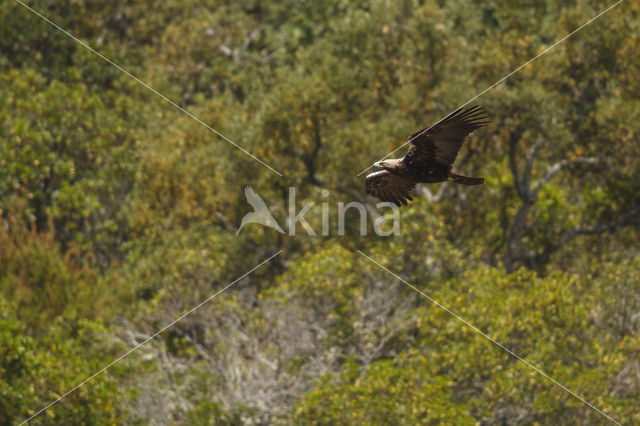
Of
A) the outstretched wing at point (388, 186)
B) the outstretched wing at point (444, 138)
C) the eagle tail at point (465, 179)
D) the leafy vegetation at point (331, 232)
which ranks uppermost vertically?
the outstretched wing at point (444, 138)

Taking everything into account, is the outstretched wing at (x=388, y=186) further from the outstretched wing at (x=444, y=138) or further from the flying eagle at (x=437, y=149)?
the outstretched wing at (x=444, y=138)

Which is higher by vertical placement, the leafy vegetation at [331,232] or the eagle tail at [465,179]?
the eagle tail at [465,179]

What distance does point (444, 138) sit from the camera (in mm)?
10297

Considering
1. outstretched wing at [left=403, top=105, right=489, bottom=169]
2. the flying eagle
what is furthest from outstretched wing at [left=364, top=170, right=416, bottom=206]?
outstretched wing at [left=403, top=105, right=489, bottom=169]

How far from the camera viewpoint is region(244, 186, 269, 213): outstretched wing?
20.4 metres

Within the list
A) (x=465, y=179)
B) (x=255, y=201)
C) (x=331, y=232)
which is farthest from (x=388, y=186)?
(x=255, y=201)

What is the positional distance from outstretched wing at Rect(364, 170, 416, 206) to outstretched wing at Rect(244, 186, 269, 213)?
29.1 ft

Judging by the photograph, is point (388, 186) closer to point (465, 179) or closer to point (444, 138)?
point (444, 138)

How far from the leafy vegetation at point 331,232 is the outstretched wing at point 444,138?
5.03 m

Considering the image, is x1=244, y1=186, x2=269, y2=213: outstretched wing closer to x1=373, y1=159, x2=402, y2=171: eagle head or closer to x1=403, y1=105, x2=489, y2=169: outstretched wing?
x1=373, y1=159, x2=402, y2=171: eagle head

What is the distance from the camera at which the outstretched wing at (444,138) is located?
1025cm

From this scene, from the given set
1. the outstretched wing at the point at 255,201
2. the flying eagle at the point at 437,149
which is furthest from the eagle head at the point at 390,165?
the outstretched wing at the point at 255,201

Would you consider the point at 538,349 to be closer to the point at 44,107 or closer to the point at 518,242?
the point at 518,242

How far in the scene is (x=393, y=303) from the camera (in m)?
17.1
